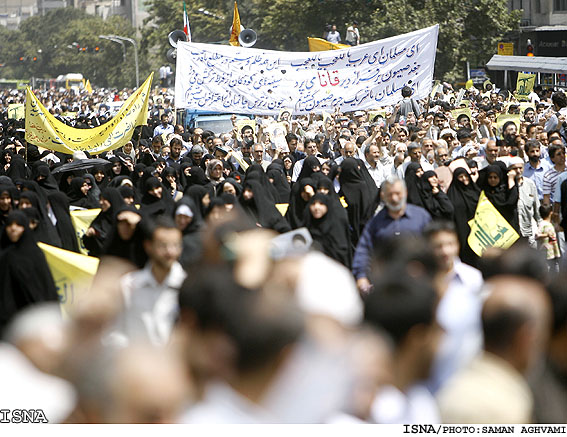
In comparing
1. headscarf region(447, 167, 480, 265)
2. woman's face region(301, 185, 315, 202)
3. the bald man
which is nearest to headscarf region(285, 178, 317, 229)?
woman's face region(301, 185, 315, 202)

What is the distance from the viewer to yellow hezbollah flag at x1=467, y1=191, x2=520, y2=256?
833cm

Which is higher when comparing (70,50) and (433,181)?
(433,181)

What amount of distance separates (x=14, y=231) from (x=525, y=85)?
18.3m

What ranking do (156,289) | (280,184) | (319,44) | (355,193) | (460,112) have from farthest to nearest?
(319,44) → (460,112) → (280,184) → (355,193) → (156,289)

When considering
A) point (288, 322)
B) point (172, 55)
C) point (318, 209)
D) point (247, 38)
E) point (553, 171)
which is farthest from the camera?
point (247, 38)

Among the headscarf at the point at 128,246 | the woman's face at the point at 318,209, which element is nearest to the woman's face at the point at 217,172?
the woman's face at the point at 318,209

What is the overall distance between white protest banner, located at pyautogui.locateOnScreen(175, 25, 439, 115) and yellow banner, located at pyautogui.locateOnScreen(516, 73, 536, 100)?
7659 millimetres

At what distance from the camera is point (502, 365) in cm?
325

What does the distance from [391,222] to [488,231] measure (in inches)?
75.2

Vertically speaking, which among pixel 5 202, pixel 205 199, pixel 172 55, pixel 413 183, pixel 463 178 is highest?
pixel 5 202

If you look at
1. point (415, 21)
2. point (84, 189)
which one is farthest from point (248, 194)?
point (415, 21)

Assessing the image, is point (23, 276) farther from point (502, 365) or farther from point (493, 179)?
point (493, 179)

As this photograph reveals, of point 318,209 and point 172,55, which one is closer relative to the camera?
point 318,209

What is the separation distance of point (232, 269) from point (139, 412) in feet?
4.13
